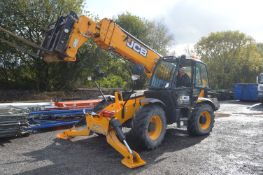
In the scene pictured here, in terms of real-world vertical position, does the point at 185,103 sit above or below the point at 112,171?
above

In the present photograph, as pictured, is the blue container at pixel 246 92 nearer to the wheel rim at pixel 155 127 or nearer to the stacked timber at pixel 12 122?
the wheel rim at pixel 155 127

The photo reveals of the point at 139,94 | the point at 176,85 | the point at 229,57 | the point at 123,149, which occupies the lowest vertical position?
the point at 123,149

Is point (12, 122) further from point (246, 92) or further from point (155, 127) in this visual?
point (246, 92)

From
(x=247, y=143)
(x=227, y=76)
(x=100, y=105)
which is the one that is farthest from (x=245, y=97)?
(x=100, y=105)

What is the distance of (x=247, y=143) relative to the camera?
838cm

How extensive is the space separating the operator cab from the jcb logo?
564 mm

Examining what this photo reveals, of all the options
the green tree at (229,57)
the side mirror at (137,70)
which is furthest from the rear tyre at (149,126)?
the green tree at (229,57)

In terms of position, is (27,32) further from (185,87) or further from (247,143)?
(247,143)

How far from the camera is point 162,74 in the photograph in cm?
881

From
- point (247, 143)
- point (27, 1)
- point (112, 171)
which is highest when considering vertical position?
point (27, 1)

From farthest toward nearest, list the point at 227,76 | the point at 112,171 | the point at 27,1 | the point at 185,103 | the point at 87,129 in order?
the point at 227,76
the point at 27,1
the point at 185,103
the point at 87,129
the point at 112,171

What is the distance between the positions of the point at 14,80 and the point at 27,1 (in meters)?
5.09

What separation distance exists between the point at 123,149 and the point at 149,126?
131 centimetres

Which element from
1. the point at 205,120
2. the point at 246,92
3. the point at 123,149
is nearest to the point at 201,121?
the point at 205,120
